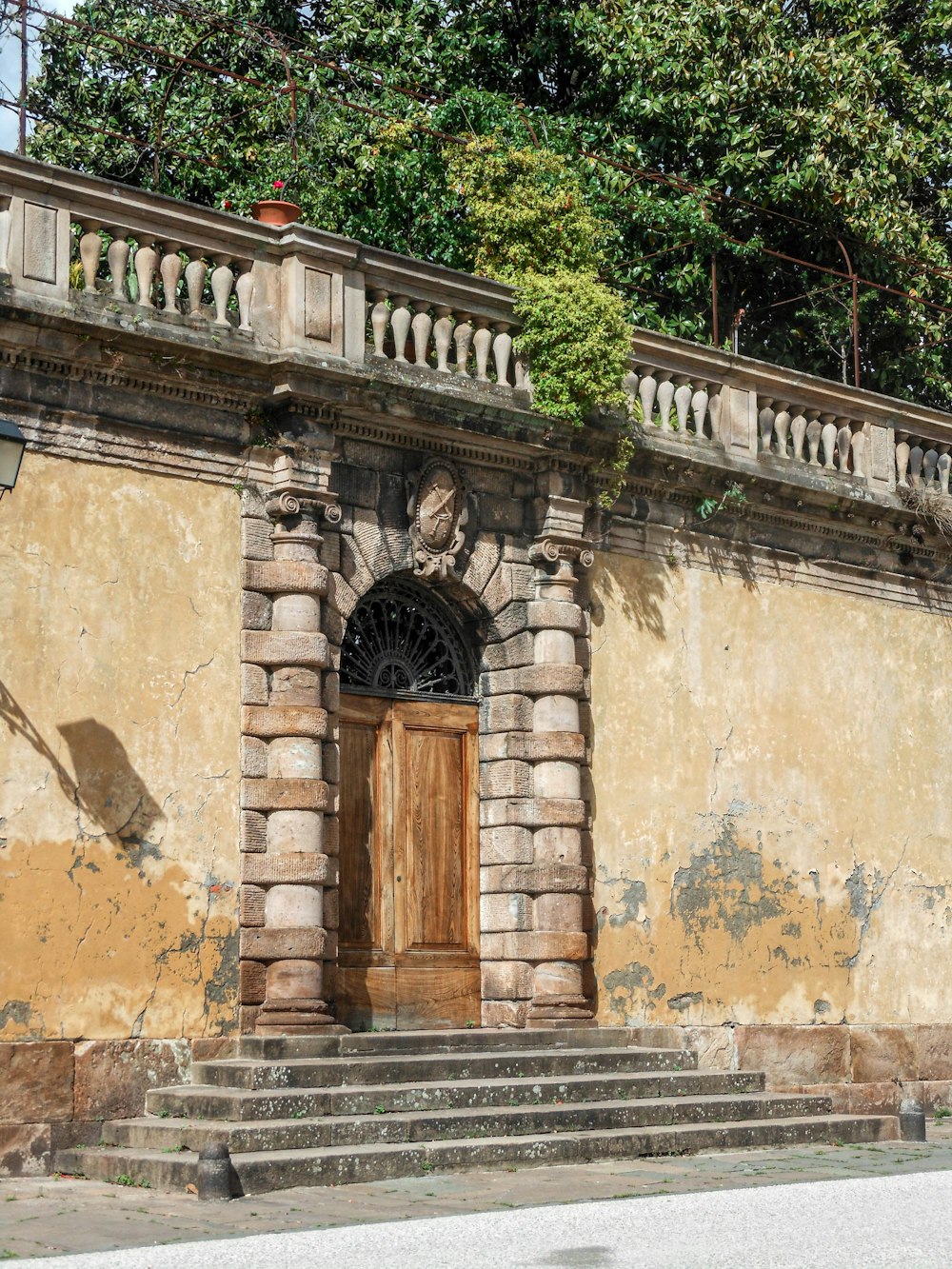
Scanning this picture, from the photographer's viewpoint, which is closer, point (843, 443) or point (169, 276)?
point (169, 276)

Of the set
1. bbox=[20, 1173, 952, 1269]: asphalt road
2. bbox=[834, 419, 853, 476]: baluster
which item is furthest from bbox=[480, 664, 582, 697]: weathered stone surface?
bbox=[20, 1173, 952, 1269]: asphalt road

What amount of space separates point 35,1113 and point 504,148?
28.2 ft

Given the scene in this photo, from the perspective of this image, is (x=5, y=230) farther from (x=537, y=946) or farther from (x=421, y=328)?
(x=537, y=946)

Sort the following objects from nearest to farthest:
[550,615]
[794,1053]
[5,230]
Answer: [5,230] → [550,615] → [794,1053]

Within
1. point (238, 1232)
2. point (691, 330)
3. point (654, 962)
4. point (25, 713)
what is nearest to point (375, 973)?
point (654, 962)

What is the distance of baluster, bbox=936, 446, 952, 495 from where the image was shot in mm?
16109

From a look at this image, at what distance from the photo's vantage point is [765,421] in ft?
48.6

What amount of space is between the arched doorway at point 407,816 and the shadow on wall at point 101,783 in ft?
5.84

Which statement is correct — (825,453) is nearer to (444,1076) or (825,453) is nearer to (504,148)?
(504,148)

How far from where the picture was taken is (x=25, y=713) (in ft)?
34.1

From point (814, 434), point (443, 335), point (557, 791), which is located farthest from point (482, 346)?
point (814, 434)

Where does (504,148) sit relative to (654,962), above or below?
above

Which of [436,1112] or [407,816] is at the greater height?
[407,816]

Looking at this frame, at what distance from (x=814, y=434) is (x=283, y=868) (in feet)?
20.9
